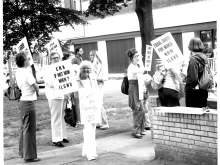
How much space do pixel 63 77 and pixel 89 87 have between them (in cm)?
80

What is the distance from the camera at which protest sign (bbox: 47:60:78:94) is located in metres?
7.20

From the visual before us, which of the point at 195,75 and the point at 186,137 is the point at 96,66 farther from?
the point at 186,137

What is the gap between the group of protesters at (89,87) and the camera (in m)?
5.98

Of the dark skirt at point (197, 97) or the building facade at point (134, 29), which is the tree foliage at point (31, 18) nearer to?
the building facade at point (134, 29)

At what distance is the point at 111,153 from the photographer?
21.9 ft

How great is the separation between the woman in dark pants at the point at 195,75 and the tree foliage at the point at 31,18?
10852mm

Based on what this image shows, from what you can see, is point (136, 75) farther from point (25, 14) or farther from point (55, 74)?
point (25, 14)

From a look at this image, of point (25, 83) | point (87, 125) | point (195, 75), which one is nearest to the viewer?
point (195, 75)

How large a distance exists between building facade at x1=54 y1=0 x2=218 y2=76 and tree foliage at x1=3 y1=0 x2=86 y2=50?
369 inches

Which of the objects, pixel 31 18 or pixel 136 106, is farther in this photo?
pixel 31 18

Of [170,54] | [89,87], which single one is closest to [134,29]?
[170,54]

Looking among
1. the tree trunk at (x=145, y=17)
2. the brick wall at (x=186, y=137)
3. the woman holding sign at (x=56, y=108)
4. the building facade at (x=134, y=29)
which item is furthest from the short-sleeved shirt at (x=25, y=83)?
the building facade at (x=134, y=29)

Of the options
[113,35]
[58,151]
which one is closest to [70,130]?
[58,151]

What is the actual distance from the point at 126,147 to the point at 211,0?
662 inches
